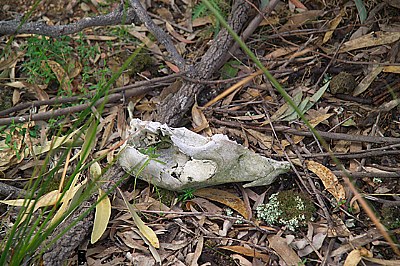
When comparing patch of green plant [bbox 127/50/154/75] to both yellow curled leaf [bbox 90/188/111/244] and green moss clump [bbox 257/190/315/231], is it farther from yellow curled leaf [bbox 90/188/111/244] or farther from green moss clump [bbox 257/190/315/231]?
green moss clump [bbox 257/190/315/231]

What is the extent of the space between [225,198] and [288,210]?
0.74 feet

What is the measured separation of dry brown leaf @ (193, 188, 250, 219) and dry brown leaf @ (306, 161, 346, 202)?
0.93 feet

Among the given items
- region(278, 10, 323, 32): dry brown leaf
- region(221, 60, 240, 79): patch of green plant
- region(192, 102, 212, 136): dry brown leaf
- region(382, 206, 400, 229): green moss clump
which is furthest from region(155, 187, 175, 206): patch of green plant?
region(278, 10, 323, 32): dry brown leaf

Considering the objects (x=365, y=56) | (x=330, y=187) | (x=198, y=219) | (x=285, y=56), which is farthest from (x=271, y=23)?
(x=198, y=219)

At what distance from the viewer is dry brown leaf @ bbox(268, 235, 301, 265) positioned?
5.12ft

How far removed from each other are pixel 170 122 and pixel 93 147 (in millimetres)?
312

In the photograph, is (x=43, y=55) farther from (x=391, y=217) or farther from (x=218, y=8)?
(x=391, y=217)

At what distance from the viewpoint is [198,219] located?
1703 millimetres

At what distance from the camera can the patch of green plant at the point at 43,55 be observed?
86.4 inches

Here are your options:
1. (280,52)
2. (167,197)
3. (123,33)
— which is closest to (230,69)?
(280,52)

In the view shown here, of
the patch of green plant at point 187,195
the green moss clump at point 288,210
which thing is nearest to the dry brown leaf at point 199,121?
the patch of green plant at point 187,195

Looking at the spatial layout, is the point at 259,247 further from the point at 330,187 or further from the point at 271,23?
the point at 271,23

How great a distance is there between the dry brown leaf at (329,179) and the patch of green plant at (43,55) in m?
1.20

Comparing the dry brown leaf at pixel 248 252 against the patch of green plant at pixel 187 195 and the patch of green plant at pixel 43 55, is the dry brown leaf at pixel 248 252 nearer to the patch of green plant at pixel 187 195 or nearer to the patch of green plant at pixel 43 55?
the patch of green plant at pixel 187 195
